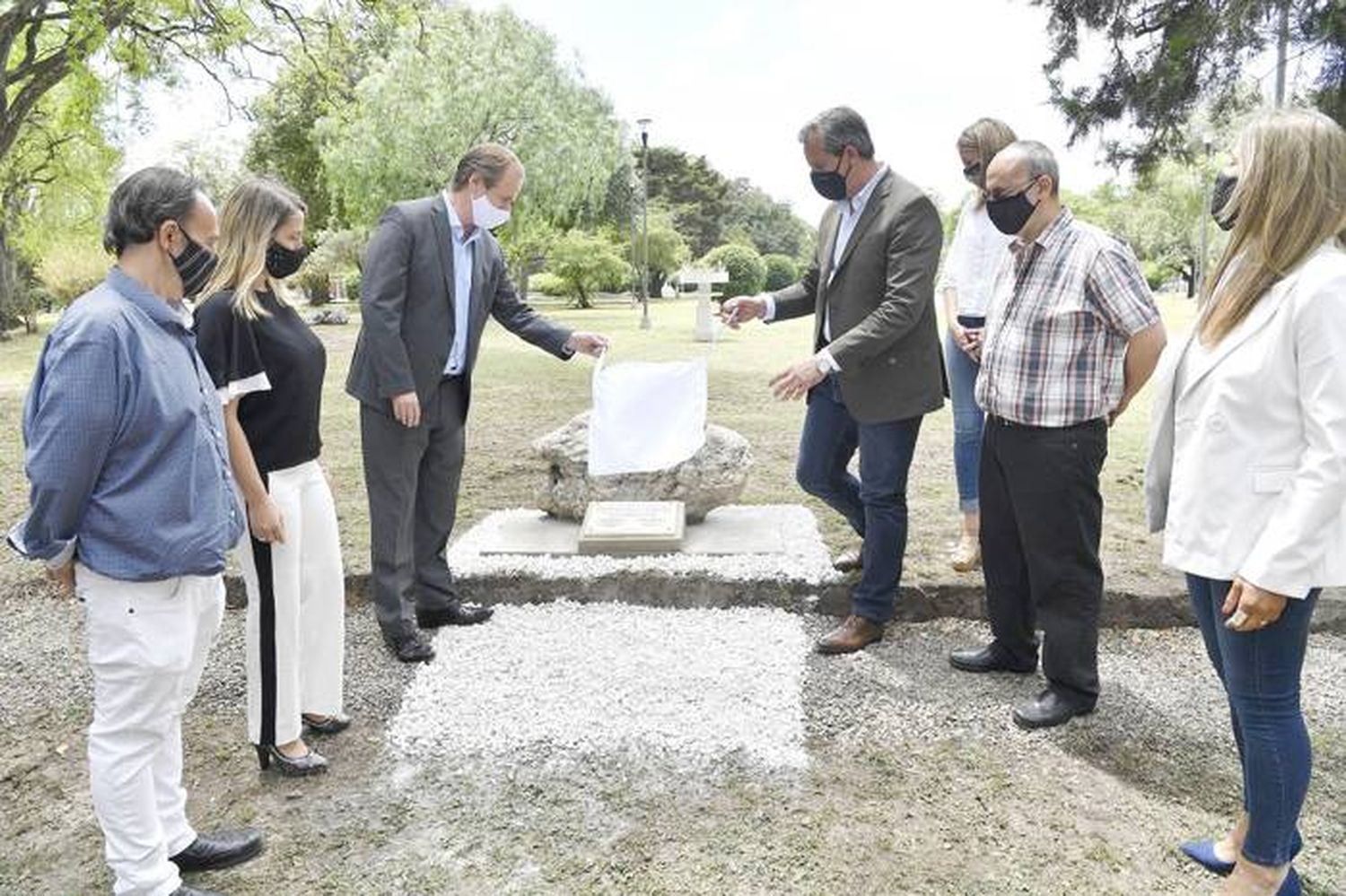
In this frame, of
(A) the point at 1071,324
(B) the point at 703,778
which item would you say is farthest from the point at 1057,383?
(B) the point at 703,778

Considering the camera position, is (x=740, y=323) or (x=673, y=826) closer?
(x=673, y=826)

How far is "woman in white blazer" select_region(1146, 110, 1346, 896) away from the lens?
2270 millimetres

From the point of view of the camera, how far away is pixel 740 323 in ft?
16.1

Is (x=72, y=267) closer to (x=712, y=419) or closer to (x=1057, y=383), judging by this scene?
(x=712, y=419)

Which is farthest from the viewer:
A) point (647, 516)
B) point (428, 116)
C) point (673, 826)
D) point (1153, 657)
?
point (428, 116)

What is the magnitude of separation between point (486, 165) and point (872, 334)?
174 cm

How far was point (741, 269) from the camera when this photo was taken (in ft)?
130

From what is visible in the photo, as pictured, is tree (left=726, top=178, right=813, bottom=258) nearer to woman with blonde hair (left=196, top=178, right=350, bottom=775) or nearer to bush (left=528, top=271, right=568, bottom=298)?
bush (left=528, top=271, right=568, bottom=298)

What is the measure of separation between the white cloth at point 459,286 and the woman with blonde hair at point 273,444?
0.96 meters

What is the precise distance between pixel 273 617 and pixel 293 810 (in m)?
0.61

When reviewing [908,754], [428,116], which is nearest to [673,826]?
[908,754]

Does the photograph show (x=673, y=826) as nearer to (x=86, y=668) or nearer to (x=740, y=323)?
(x=740, y=323)

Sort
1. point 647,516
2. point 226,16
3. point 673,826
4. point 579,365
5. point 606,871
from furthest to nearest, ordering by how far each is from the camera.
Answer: point 579,365, point 226,16, point 647,516, point 673,826, point 606,871

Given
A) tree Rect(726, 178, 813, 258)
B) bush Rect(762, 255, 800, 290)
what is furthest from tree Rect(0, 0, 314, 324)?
tree Rect(726, 178, 813, 258)
